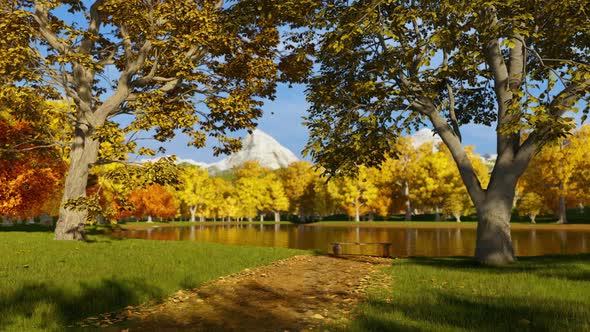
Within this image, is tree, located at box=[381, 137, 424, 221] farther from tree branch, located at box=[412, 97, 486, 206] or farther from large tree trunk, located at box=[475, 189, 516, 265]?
large tree trunk, located at box=[475, 189, 516, 265]

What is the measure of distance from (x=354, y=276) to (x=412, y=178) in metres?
62.4

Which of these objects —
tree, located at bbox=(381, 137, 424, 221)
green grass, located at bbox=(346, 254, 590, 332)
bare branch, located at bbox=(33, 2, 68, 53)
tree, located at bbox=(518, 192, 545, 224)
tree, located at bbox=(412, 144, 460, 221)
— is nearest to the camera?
green grass, located at bbox=(346, 254, 590, 332)

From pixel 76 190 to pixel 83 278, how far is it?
11532 millimetres

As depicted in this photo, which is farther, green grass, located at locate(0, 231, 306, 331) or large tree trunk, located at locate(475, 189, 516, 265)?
large tree trunk, located at locate(475, 189, 516, 265)

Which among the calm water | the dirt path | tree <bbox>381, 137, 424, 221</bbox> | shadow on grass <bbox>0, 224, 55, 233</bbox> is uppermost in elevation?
tree <bbox>381, 137, 424, 221</bbox>

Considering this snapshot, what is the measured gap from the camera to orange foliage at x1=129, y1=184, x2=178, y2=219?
3054 inches

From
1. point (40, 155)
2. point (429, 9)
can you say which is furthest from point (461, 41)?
point (40, 155)

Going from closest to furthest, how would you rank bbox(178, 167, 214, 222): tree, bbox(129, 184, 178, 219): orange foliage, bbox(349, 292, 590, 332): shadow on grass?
bbox(349, 292, 590, 332): shadow on grass, bbox(129, 184, 178, 219): orange foliage, bbox(178, 167, 214, 222): tree

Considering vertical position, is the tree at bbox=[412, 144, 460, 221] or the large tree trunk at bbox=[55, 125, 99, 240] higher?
the tree at bbox=[412, 144, 460, 221]

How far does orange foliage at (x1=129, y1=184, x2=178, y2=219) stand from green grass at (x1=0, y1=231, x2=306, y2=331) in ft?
213

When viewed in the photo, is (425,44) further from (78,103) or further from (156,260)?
(78,103)

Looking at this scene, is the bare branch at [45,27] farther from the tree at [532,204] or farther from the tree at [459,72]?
the tree at [532,204]

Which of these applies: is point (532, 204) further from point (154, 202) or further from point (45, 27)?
point (154, 202)

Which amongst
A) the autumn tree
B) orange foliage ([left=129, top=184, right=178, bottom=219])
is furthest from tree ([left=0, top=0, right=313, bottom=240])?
orange foliage ([left=129, top=184, right=178, bottom=219])
